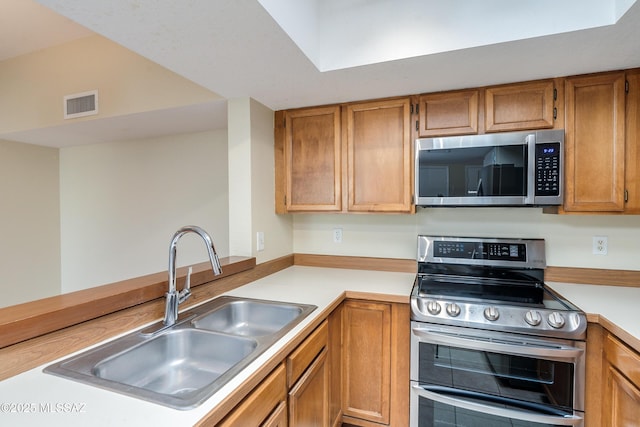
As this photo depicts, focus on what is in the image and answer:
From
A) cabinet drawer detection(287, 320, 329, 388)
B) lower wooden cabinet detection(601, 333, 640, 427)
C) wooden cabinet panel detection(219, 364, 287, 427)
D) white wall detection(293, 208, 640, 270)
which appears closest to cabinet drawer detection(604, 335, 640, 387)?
lower wooden cabinet detection(601, 333, 640, 427)

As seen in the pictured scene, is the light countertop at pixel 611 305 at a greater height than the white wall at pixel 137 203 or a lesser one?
lesser

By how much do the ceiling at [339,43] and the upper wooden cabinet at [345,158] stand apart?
6.4 inches

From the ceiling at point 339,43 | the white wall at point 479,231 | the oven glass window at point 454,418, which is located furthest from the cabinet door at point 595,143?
the oven glass window at point 454,418

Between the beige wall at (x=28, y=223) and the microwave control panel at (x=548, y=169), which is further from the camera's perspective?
the beige wall at (x=28, y=223)

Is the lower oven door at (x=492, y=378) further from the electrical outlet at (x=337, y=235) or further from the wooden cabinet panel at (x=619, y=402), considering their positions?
the electrical outlet at (x=337, y=235)

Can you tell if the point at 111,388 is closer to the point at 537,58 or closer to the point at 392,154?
the point at 392,154

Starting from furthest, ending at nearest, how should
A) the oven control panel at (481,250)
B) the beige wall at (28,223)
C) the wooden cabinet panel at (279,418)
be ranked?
the beige wall at (28,223)
the oven control panel at (481,250)
the wooden cabinet panel at (279,418)

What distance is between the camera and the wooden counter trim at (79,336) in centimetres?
88

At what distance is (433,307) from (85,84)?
9.39ft

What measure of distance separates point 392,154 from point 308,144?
60 centimetres

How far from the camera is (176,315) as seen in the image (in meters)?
1.28

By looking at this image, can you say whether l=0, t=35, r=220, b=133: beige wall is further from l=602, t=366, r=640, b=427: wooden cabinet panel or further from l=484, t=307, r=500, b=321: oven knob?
l=602, t=366, r=640, b=427: wooden cabinet panel

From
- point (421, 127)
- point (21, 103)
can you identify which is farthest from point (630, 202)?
point (21, 103)

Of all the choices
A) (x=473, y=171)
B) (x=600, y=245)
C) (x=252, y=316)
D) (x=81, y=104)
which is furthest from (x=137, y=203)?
(x=600, y=245)
